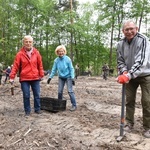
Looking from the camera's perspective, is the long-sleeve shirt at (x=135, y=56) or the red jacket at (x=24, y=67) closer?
the long-sleeve shirt at (x=135, y=56)

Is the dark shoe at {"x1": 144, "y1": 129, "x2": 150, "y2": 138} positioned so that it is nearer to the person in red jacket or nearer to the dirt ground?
the dirt ground

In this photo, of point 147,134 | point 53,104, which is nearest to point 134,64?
point 147,134

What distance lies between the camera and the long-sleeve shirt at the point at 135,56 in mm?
4055

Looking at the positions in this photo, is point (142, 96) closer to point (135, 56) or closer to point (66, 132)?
point (135, 56)

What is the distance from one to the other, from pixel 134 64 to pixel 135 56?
169 millimetres

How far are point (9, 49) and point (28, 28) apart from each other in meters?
4.58

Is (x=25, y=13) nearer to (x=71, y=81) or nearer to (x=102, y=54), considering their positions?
(x=102, y=54)

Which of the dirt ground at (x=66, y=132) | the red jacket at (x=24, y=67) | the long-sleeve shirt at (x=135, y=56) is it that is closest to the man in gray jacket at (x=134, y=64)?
the long-sleeve shirt at (x=135, y=56)

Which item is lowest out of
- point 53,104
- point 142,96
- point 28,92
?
point 53,104

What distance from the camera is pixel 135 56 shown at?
417cm

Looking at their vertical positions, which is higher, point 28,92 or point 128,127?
point 28,92

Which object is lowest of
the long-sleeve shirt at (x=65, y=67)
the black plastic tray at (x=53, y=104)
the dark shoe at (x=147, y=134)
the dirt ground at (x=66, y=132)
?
the dirt ground at (x=66, y=132)

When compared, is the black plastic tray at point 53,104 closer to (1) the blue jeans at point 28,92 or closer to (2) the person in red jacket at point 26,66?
(1) the blue jeans at point 28,92

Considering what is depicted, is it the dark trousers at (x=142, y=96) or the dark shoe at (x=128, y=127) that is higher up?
the dark trousers at (x=142, y=96)
